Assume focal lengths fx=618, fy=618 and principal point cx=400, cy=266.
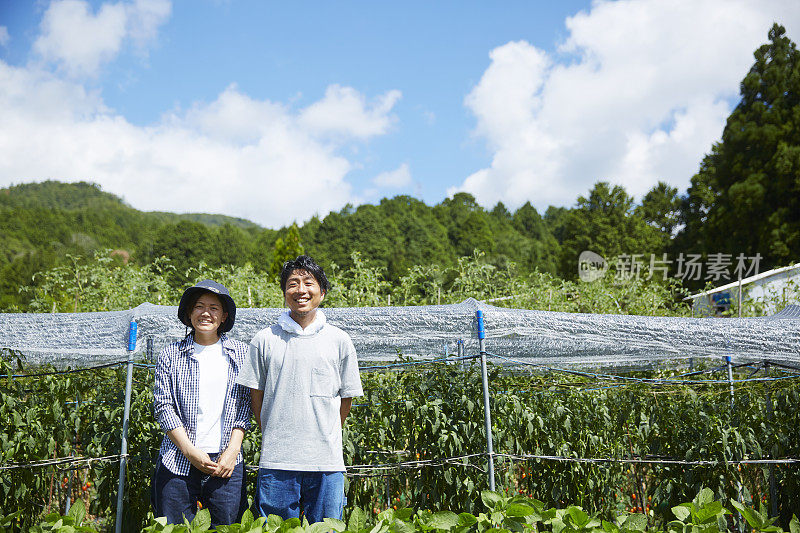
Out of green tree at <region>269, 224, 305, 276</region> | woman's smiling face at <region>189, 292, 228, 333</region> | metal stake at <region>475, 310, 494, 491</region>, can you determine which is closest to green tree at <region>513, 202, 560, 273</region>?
green tree at <region>269, 224, 305, 276</region>

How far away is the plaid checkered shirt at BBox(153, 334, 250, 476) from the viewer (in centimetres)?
222

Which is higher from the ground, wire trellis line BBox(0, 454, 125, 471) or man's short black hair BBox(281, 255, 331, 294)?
man's short black hair BBox(281, 255, 331, 294)

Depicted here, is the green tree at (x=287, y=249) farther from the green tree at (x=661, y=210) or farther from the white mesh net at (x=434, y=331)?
the white mesh net at (x=434, y=331)

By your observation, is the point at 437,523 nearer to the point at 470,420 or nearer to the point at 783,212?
the point at 470,420

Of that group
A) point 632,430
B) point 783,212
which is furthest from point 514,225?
point 632,430

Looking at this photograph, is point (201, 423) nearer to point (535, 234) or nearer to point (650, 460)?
point (650, 460)

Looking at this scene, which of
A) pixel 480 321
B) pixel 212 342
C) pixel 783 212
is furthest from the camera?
pixel 783 212

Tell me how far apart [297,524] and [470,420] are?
1.84 meters

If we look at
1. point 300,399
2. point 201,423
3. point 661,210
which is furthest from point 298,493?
point 661,210

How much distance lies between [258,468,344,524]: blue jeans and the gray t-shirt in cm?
4

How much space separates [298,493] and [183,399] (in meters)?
0.54

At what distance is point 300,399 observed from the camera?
2.18m

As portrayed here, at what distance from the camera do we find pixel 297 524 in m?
1.50

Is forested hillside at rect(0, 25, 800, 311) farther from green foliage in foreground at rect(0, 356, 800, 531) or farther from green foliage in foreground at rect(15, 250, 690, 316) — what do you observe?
green foliage in foreground at rect(0, 356, 800, 531)
